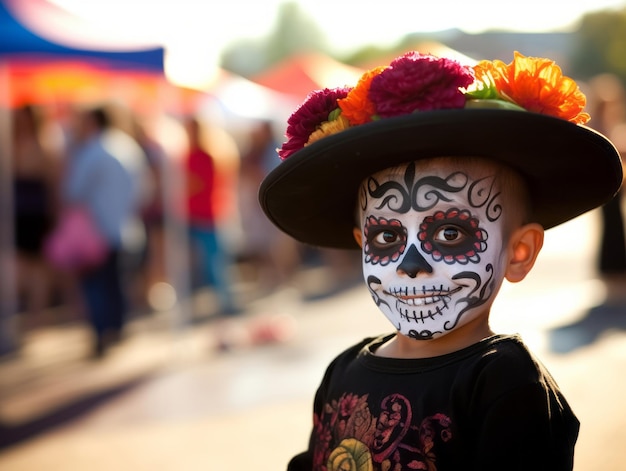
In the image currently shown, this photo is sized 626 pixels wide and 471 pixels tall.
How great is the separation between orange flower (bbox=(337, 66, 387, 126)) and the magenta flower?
107mm

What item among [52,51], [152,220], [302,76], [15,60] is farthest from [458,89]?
[302,76]

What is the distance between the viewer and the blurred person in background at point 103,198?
8.08 meters

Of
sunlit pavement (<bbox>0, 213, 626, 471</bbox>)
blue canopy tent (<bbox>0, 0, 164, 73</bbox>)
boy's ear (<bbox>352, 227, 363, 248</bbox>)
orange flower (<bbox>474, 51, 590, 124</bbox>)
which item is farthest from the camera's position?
blue canopy tent (<bbox>0, 0, 164, 73</bbox>)

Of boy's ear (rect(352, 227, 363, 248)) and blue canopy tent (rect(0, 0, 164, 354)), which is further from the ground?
blue canopy tent (rect(0, 0, 164, 354))

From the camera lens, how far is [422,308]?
231 cm

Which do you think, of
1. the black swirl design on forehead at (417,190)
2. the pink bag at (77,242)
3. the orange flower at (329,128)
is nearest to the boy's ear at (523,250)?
the black swirl design on forehead at (417,190)

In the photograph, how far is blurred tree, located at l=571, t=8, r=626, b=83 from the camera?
261 feet

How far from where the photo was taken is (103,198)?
8.14 metres

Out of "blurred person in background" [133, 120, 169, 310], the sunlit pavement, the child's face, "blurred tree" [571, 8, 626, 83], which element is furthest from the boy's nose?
"blurred tree" [571, 8, 626, 83]

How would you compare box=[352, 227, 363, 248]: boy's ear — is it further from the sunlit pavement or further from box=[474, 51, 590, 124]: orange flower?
the sunlit pavement

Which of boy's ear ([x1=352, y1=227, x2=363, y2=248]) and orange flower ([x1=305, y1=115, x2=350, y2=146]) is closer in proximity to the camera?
orange flower ([x1=305, y1=115, x2=350, y2=146])

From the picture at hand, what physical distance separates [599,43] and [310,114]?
83.6 metres

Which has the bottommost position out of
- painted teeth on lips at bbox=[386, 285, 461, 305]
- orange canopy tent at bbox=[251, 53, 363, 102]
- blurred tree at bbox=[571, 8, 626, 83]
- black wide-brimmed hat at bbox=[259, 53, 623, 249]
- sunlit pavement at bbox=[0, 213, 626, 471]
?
sunlit pavement at bbox=[0, 213, 626, 471]

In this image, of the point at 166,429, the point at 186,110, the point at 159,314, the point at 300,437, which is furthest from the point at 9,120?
the point at 186,110
